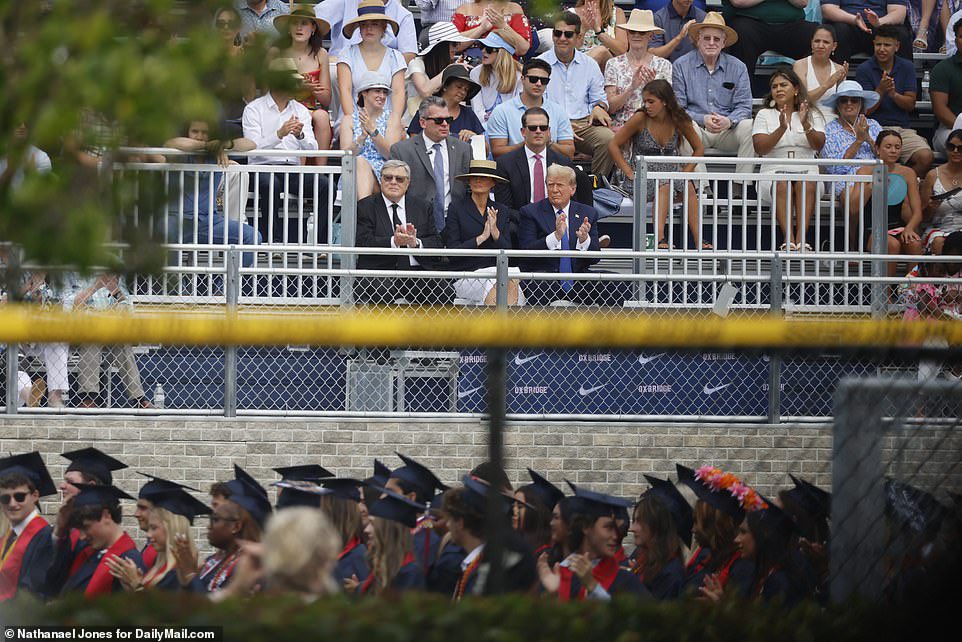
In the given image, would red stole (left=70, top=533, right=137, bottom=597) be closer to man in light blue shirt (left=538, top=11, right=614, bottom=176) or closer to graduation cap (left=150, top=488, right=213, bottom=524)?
graduation cap (left=150, top=488, right=213, bottom=524)

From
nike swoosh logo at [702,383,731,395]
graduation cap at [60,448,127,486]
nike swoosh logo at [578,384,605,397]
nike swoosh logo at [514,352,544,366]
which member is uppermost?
nike swoosh logo at [514,352,544,366]

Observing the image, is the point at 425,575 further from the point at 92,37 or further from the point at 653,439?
the point at 92,37

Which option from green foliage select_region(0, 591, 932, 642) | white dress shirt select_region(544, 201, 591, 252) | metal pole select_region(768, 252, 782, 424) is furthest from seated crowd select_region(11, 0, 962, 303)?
green foliage select_region(0, 591, 932, 642)

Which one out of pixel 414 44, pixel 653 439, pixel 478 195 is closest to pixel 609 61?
pixel 414 44

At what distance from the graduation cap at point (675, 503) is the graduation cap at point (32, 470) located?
1.29 metres

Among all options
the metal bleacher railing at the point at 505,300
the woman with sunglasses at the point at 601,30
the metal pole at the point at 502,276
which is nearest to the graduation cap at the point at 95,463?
the metal bleacher railing at the point at 505,300

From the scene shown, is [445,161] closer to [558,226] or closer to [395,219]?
[395,219]

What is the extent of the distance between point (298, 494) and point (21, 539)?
568mm

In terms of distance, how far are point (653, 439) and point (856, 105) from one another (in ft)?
29.8

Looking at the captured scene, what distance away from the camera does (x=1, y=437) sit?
2.88 metres

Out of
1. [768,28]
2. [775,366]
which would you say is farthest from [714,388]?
[768,28]

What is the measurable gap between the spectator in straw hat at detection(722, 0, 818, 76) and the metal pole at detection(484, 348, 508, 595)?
10.1 metres

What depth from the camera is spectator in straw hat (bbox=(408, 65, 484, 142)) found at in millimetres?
10680

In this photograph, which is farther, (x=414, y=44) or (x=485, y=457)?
(x=414, y=44)
